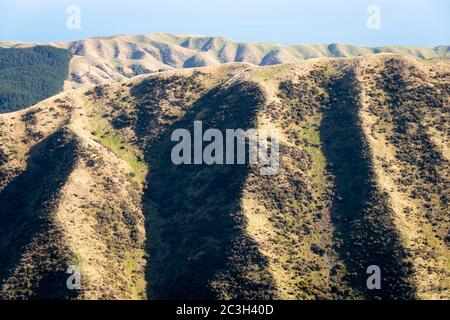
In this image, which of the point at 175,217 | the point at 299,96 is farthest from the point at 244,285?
the point at 299,96

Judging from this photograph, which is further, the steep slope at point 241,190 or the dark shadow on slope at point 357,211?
the steep slope at point 241,190

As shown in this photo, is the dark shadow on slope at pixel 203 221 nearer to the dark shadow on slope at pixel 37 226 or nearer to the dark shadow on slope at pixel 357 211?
the dark shadow on slope at pixel 357 211

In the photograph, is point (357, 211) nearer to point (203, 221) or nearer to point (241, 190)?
point (241, 190)

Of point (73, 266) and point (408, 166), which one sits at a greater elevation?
point (408, 166)

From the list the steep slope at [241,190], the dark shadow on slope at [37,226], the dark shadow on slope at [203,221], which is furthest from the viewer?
the steep slope at [241,190]

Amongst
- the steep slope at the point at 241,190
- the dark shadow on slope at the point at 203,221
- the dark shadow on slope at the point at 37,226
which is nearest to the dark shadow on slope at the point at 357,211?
the steep slope at the point at 241,190

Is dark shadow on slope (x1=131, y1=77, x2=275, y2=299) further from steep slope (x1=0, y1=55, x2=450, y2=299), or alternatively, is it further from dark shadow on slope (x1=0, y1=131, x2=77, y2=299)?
dark shadow on slope (x1=0, y1=131, x2=77, y2=299)
